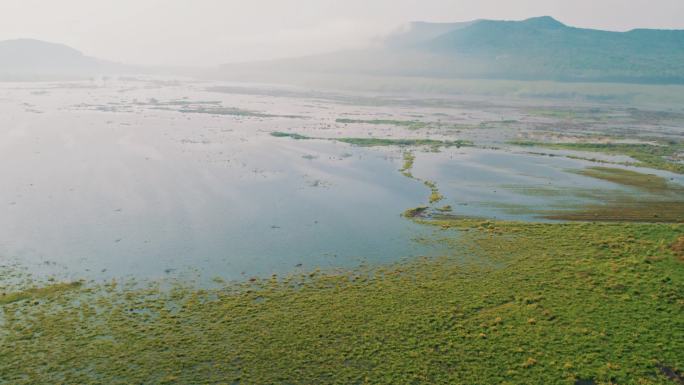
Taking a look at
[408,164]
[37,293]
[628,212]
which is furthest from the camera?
[408,164]

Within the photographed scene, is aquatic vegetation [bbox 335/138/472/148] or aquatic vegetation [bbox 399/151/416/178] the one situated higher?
aquatic vegetation [bbox 335/138/472/148]

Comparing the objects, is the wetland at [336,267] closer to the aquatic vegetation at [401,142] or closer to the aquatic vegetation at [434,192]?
the aquatic vegetation at [434,192]

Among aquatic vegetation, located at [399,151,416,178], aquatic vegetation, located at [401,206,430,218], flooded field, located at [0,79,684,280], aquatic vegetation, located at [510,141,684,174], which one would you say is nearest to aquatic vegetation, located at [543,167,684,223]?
flooded field, located at [0,79,684,280]

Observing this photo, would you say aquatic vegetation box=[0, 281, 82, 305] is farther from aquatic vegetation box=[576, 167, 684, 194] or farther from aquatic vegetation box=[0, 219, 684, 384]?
aquatic vegetation box=[576, 167, 684, 194]

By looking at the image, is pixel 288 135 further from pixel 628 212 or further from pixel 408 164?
pixel 628 212

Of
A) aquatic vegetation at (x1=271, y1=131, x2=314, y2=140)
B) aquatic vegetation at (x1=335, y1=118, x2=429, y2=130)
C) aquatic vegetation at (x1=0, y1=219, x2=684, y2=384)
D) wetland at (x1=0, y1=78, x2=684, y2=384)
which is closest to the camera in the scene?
aquatic vegetation at (x1=0, y1=219, x2=684, y2=384)

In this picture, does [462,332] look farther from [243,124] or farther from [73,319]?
[243,124]

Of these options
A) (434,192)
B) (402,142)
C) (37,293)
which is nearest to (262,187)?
(434,192)
